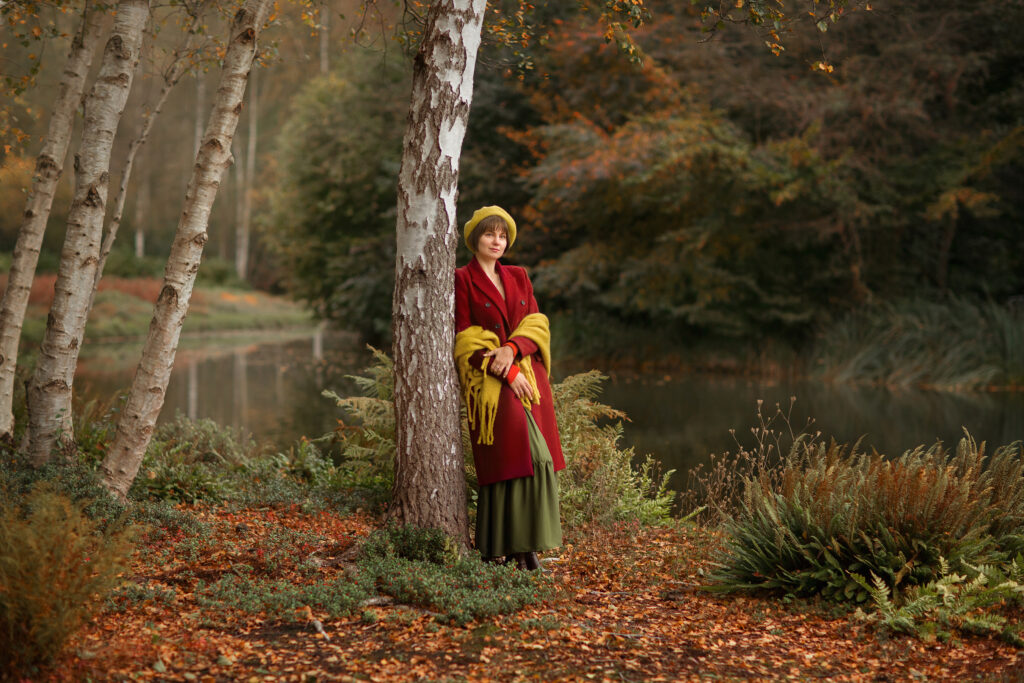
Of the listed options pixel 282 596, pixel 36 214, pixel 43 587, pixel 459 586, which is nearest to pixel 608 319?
pixel 36 214

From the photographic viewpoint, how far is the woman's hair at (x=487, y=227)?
16.1ft

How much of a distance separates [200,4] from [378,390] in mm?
3835

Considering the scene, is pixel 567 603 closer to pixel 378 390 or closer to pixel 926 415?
pixel 378 390

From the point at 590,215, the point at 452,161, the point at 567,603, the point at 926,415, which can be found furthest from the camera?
the point at 590,215

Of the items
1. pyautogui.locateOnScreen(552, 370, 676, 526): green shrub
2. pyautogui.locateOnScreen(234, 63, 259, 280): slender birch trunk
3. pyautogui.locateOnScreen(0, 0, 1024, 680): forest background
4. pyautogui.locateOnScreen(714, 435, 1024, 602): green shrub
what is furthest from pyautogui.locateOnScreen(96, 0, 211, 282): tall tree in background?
pyautogui.locateOnScreen(234, 63, 259, 280): slender birch trunk

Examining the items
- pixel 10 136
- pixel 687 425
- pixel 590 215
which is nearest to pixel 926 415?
pixel 687 425

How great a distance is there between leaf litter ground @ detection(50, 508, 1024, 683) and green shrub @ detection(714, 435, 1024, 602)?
0.61ft

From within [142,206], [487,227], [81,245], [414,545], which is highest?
[142,206]

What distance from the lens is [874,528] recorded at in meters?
4.55

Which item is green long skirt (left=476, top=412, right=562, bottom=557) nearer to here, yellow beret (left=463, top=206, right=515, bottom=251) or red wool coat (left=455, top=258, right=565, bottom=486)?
red wool coat (left=455, top=258, right=565, bottom=486)

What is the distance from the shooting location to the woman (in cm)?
470

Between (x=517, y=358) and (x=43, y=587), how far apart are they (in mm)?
2492

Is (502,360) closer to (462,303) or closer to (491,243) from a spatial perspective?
(462,303)

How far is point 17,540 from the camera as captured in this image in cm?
321
